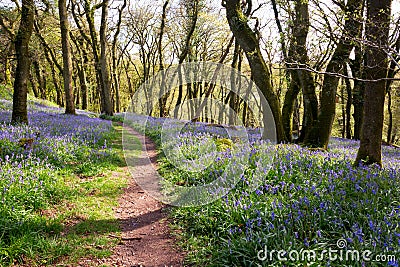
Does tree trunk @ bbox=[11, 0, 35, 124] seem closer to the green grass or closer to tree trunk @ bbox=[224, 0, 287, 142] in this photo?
the green grass

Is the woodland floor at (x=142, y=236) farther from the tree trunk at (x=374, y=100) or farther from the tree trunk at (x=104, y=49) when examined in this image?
the tree trunk at (x=104, y=49)

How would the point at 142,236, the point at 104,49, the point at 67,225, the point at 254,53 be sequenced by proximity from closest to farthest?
the point at 67,225, the point at 142,236, the point at 254,53, the point at 104,49

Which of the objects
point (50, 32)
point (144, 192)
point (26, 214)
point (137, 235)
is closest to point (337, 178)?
point (137, 235)

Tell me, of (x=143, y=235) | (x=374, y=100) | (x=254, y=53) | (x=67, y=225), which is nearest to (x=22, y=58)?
(x=67, y=225)

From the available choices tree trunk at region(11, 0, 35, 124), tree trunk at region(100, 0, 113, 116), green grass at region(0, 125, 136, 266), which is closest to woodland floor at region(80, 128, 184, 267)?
green grass at region(0, 125, 136, 266)

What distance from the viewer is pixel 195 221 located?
16.5ft

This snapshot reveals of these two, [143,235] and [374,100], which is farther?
[374,100]

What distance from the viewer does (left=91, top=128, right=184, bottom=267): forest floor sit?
4.18 meters

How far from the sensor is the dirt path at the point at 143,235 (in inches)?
165

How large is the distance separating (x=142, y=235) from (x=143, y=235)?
0.06ft

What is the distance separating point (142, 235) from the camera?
497cm

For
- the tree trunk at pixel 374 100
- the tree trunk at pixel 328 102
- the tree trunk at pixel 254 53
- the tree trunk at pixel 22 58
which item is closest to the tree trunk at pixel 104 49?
the tree trunk at pixel 22 58

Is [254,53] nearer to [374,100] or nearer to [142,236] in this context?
[374,100]

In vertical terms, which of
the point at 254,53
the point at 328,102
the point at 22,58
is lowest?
the point at 328,102
